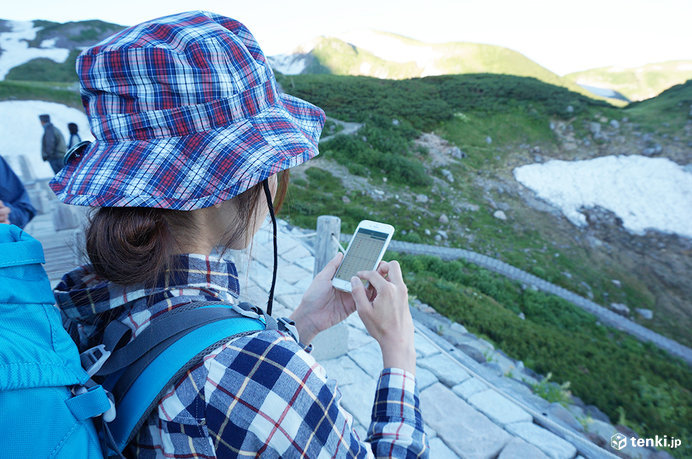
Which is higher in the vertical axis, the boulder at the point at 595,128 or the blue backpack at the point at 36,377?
the boulder at the point at 595,128

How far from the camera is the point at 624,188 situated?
14164 millimetres

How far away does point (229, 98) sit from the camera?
835 millimetres

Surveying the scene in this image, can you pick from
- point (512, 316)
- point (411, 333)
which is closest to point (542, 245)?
point (512, 316)

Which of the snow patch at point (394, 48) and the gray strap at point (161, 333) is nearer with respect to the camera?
the gray strap at point (161, 333)

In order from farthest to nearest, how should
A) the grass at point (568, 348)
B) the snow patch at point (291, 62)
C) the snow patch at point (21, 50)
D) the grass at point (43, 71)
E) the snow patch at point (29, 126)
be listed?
1. the snow patch at point (291, 62)
2. the snow patch at point (21, 50)
3. the grass at point (43, 71)
4. the snow patch at point (29, 126)
5. the grass at point (568, 348)

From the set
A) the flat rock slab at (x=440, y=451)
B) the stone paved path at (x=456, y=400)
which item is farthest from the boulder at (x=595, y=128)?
the flat rock slab at (x=440, y=451)

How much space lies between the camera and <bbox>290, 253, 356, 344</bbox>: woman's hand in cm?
144

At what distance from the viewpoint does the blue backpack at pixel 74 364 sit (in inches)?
20.8

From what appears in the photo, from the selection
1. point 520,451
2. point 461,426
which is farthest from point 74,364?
point 520,451

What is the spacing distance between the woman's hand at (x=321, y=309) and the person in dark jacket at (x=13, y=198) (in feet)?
7.26

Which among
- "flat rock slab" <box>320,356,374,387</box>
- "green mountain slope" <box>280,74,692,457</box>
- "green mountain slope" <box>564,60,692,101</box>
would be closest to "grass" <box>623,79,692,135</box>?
"green mountain slope" <box>280,74,692,457</box>

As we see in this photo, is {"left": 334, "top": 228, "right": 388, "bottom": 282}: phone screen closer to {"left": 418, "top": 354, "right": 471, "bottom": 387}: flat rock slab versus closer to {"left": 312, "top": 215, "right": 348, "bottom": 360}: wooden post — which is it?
{"left": 312, "top": 215, "right": 348, "bottom": 360}: wooden post

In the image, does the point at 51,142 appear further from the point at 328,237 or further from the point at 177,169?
the point at 177,169

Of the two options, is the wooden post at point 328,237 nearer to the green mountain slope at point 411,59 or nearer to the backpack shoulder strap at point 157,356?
the backpack shoulder strap at point 157,356
